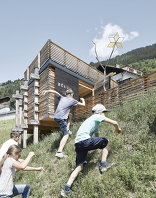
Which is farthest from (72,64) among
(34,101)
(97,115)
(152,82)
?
(97,115)

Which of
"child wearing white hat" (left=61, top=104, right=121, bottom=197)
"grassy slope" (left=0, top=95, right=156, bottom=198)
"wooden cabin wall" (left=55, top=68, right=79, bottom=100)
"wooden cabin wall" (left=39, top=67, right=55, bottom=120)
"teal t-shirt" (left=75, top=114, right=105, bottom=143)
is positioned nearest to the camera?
"grassy slope" (left=0, top=95, right=156, bottom=198)

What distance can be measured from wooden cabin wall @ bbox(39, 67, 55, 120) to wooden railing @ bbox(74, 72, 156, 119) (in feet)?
6.47

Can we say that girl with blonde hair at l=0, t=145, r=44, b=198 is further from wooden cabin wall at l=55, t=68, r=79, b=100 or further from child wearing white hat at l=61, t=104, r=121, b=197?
wooden cabin wall at l=55, t=68, r=79, b=100

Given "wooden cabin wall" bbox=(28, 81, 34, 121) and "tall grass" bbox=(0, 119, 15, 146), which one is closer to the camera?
"wooden cabin wall" bbox=(28, 81, 34, 121)

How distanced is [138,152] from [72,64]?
37.8 ft

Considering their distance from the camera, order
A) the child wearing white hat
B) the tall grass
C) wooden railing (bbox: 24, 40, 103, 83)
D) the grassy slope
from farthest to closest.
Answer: the tall grass
wooden railing (bbox: 24, 40, 103, 83)
the child wearing white hat
the grassy slope

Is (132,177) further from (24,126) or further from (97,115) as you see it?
(24,126)

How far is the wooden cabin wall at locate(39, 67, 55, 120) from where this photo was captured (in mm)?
14180

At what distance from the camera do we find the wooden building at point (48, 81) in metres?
14.5

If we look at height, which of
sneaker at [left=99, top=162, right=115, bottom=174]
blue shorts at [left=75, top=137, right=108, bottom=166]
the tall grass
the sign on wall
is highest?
the sign on wall

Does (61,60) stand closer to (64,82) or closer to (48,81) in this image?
(64,82)

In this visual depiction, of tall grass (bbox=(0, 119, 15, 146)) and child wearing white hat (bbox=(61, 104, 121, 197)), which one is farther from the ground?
tall grass (bbox=(0, 119, 15, 146))

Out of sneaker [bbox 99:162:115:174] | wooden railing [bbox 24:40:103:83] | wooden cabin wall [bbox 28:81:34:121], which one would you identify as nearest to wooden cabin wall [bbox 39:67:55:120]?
wooden railing [bbox 24:40:103:83]

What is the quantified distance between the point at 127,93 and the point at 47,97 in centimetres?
479
